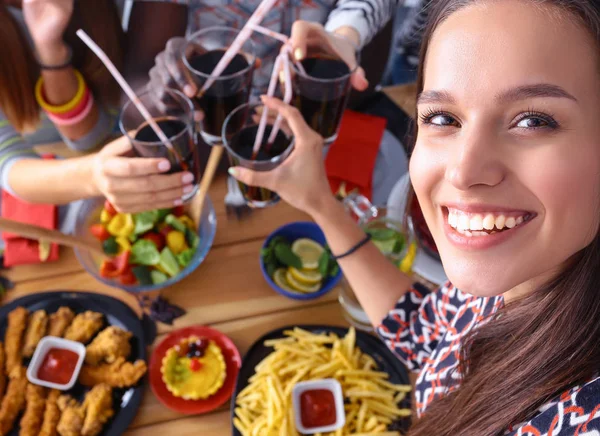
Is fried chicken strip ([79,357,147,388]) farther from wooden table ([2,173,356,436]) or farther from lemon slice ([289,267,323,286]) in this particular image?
lemon slice ([289,267,323,286])

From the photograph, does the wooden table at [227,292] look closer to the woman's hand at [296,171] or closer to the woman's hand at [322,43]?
the woman's hand at [296,171]

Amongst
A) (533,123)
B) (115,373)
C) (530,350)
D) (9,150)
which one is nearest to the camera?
(533,123)

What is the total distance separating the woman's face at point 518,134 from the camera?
723 millimetres

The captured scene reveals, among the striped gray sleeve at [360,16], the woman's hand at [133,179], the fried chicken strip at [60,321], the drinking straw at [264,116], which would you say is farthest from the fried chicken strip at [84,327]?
the striped gray sleeve at [360,16]

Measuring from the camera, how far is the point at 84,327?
4.75ft

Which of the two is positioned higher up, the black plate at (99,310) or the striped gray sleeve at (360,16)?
the striped gray sleeve at (360,16)

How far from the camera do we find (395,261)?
5.14ft

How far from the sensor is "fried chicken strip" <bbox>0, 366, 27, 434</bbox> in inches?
52.0

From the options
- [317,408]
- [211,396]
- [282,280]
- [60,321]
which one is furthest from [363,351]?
[60,321]

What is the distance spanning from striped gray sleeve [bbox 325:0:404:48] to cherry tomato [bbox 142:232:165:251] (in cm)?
96

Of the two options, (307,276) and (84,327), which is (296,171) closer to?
(307,276)

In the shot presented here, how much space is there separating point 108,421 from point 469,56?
1.26 meters

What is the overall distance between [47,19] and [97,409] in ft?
4.05

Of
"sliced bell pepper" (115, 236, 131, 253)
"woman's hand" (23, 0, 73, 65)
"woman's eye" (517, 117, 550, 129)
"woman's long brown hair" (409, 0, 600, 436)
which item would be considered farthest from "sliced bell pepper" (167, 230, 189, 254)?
"woman's eye" (517, 117, 550, 129)
